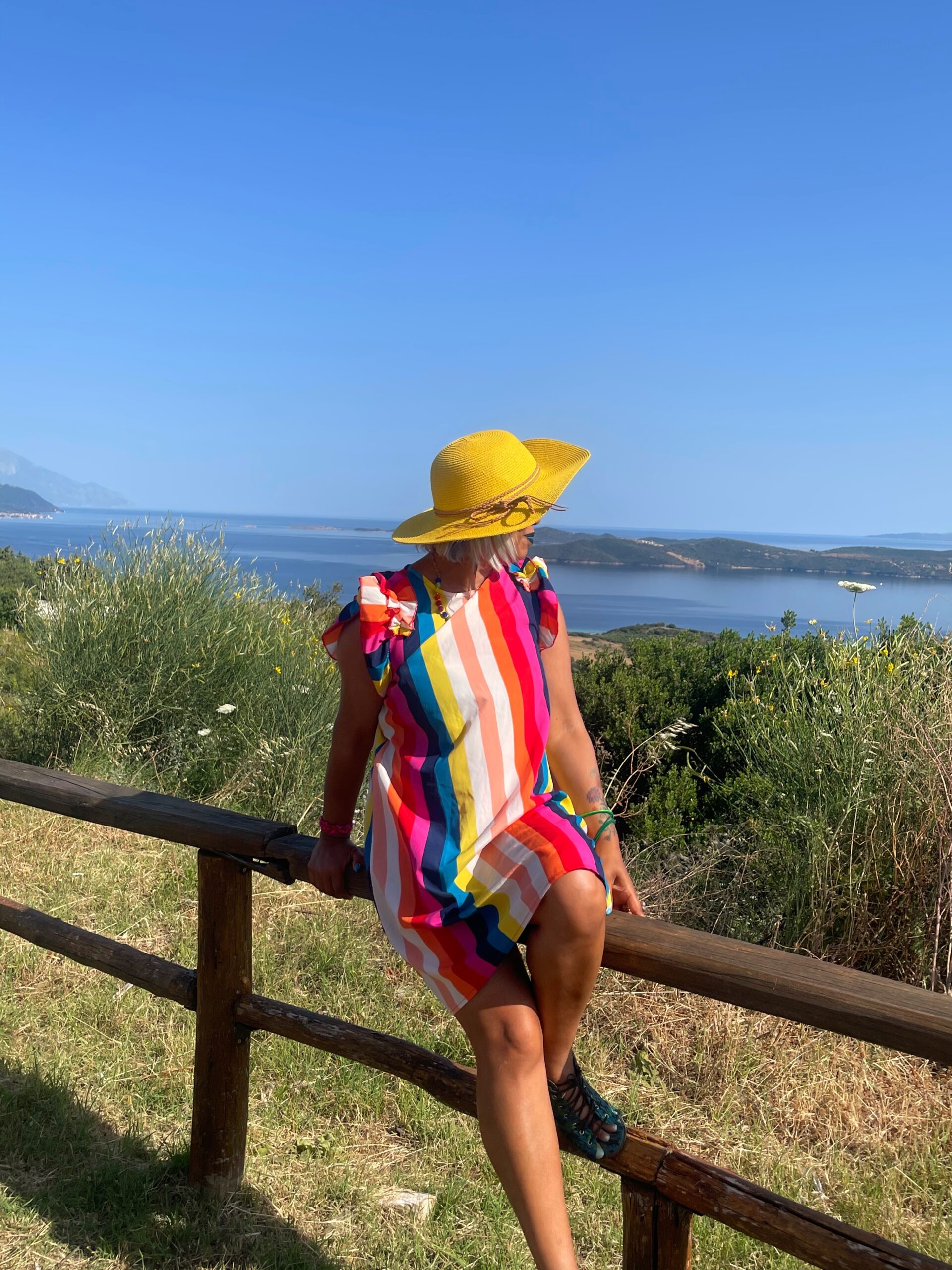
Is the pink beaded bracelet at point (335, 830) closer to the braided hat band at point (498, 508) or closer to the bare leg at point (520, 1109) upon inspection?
the bare leg at point (520, 1109)

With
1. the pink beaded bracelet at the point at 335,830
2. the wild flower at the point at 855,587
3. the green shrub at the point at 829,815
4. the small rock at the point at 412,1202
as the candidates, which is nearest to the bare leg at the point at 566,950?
the pink beaded bracelet at the point at 335,830

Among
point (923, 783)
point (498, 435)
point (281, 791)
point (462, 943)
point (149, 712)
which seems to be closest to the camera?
point (462, 943)

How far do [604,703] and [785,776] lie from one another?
102 inches

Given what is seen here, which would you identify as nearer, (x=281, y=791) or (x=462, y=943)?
(x=462, y=943)

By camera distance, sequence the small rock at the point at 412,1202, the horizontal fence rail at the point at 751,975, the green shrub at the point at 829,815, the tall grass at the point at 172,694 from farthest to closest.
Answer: the tall grass at the point at 172,694, the green shrub at the point at 829,815, the small rock at the point at 412,1202, the horizontal fence rail at the point at 751,975

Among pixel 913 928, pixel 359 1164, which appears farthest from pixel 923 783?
pixel 359 1164

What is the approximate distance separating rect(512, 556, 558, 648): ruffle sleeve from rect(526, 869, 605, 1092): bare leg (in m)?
0.57

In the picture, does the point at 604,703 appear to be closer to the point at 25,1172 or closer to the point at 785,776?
the point at 785,776

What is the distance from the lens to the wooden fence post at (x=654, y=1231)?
1.87 metres

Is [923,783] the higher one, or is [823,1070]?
[923,783]

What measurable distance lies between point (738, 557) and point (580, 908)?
23.2m

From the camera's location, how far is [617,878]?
205cm

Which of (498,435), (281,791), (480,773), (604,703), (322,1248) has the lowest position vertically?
(322,1248)

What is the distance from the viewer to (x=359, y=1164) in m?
2.84
